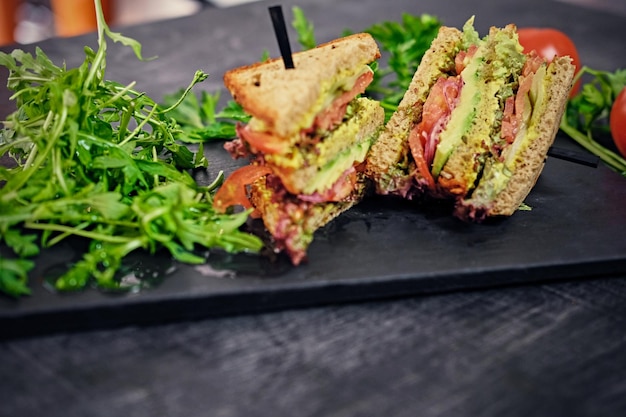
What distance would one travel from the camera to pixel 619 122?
4.10 m

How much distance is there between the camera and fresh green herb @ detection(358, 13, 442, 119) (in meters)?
4.39

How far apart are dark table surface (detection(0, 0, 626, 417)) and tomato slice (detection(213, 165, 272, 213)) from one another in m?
0.55

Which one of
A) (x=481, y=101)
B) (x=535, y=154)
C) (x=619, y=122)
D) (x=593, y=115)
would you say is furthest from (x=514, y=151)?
(x=593, y=115)

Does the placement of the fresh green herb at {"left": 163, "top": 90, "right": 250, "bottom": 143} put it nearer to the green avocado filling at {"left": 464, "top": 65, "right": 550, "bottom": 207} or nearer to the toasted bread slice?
the toasted bread slice

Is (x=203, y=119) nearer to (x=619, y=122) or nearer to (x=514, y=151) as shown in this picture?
(x=514, y=151)

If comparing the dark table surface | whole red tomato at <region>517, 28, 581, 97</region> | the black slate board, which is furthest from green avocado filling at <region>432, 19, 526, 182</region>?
whole red tomato at <region>517, 28, 581, 97</region>

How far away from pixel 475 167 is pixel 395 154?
1.18 feet

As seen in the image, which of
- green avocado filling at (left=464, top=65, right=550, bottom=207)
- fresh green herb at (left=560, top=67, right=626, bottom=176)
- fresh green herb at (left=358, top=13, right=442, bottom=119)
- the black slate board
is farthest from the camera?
fresh green herb at (left=358, top=13, right=442, bottom=119)

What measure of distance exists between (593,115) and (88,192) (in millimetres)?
3002

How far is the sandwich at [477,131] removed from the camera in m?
3.17

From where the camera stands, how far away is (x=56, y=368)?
238 cm

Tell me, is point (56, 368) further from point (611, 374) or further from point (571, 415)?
point (611, 374)

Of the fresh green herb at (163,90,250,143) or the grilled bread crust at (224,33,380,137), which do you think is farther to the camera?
the fresh green herb at (163,90,250,143)

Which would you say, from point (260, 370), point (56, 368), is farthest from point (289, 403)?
point (56, 368)
